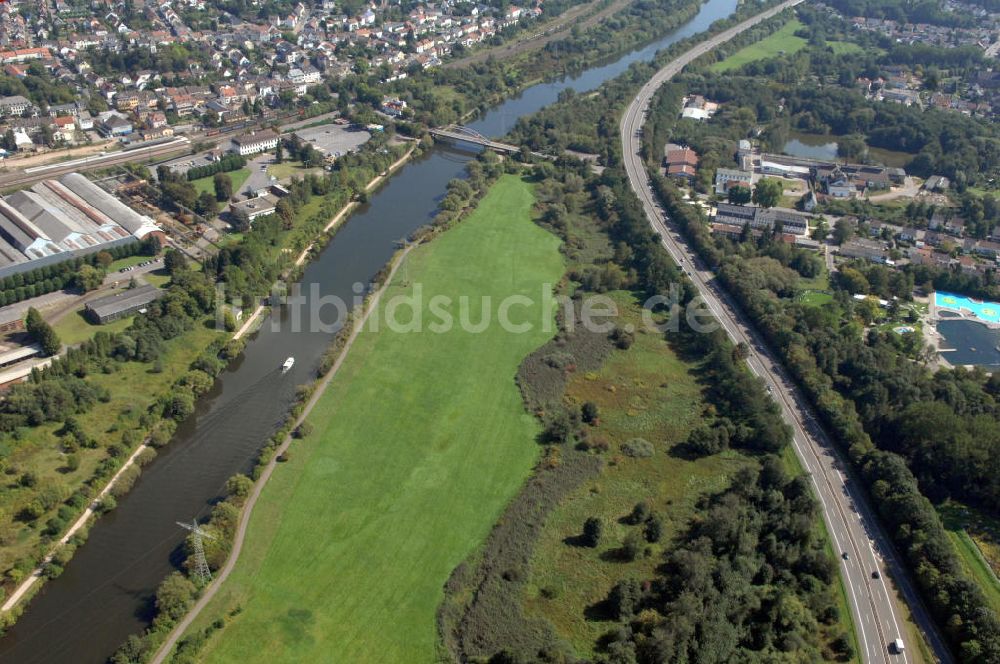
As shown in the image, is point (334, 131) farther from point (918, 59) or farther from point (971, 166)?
point (918, 59)

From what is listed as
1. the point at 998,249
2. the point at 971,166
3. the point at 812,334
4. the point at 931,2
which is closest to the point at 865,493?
the point at 812,334

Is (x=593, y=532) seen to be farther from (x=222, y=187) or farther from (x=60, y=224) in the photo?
(x=222, y=187)

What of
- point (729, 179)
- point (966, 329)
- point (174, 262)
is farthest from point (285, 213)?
point (966, 329)

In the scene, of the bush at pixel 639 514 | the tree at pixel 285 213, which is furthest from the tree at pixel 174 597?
the tree at pixel 285 213

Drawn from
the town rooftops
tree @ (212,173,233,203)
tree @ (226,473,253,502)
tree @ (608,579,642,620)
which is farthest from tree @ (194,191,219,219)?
tree @ (608,579,642,620)

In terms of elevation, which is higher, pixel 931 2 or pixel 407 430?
pixel 931 2

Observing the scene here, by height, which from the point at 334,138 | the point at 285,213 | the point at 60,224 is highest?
the point at 334,138

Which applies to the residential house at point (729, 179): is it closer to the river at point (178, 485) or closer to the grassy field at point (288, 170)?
the river at point (178, 485)
